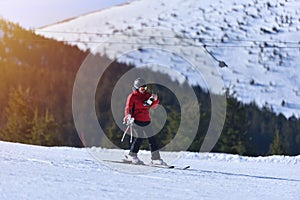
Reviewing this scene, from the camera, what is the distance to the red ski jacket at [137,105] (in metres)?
9.13

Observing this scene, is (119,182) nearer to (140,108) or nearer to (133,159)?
(140,108)

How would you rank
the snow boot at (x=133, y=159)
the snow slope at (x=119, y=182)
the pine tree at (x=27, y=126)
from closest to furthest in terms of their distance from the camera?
the snow slope at (x=119, y=182), the snow boot at (x=133, y=159), the pine tree at (x=27, y=126)

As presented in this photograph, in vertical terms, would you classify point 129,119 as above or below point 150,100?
below

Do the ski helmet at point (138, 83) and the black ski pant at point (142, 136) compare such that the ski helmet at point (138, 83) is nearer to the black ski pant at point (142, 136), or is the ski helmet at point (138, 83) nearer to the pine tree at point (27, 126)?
the black ski pant at point (142, 136)

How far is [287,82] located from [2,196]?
15260 centimetres

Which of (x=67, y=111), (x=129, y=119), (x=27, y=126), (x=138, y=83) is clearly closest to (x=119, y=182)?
(x=129, y=119)

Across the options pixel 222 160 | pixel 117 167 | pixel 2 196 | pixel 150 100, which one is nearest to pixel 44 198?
pixel 2 196

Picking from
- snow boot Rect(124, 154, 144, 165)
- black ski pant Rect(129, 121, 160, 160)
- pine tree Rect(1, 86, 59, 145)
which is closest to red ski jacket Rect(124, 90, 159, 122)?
black ski pant Rect(129, 121, 160, 160)

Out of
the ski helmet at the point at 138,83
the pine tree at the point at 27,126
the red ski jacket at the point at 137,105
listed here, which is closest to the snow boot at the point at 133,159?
the red ski jacket at the point at 137,105

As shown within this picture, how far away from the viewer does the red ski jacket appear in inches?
360

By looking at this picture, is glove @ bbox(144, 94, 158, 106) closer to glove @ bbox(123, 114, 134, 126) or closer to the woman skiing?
the woman skiing

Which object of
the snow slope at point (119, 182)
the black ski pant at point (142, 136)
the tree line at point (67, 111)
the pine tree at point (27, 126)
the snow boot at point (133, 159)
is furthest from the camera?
the tree line at point (67, 111)

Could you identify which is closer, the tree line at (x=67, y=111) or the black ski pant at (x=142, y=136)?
the black ski pant at (x=142, y=136)

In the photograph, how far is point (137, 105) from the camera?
921 centimetres
